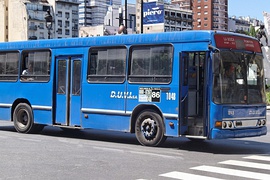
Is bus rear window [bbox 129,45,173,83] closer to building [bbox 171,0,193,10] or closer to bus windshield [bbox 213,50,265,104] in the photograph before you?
bus windshield [bbox 213,50,265,104]

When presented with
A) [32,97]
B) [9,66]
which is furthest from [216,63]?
[9,66]

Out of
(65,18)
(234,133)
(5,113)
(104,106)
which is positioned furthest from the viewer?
(65,18)

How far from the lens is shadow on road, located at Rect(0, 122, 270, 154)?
A: 12816 mm

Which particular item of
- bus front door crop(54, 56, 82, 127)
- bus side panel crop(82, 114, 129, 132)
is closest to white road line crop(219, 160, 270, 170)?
bus side panel crop(82, 114, 129, 132)

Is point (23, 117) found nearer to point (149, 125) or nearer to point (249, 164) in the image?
point (149, 125)

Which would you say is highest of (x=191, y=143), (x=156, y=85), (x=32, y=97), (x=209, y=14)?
(x=209, y=14)

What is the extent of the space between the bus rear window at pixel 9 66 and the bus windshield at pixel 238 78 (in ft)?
24.6

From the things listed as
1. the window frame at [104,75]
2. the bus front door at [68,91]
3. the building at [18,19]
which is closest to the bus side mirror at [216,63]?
the window frame at [104,75]

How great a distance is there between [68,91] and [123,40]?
2.58 metres

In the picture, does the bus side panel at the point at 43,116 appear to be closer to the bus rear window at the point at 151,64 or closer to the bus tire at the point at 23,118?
the bus tire at the point at 23,118

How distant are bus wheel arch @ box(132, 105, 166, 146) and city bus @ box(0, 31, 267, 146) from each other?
0.08 ft

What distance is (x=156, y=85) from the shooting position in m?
Answer: 13.0

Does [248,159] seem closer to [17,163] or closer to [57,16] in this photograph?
[17,163]

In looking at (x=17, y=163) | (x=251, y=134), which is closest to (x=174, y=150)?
(x=251, y=134)
